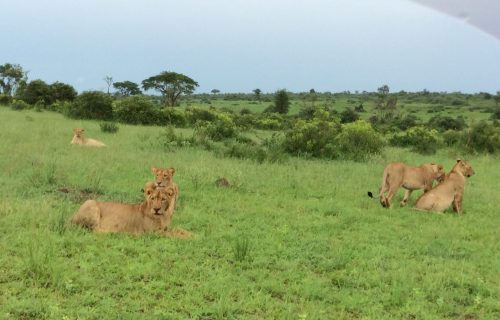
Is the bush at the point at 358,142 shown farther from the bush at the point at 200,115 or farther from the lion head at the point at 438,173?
the bush at the point at 200,115

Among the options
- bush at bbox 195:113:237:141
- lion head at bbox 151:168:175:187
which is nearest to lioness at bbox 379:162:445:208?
lion head at bbox 151:168:175:187

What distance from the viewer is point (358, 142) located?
20344mm

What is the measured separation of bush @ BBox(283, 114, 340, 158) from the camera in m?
18.3

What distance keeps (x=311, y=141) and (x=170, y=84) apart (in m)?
34.6

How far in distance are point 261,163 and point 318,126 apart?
14.2ft

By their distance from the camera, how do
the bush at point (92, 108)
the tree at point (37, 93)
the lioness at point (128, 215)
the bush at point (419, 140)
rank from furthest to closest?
the tree at point (37, 93) → the bush at point (92, 108) → the bush at point (419, 140) → the lioness at point (128, 215)

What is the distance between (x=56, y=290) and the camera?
5.38 metres

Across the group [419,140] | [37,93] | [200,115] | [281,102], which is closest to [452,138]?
[419,140]

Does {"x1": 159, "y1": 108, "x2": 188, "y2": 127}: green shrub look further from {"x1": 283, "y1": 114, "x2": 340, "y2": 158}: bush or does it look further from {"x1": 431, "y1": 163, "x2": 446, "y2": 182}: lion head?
{"x1": 431, "y1": 163, "x2": 446, "y2": 182}: lion head

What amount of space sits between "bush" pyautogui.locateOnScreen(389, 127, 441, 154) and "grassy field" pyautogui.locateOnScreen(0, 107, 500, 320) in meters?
12.0

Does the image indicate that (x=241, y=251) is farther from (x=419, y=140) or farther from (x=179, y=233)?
(x=419, y=140)

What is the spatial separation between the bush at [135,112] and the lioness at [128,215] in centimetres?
2346

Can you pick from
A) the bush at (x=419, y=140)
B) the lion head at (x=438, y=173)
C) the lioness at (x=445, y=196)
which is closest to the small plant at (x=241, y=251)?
the lioness at (x=445, y=196)

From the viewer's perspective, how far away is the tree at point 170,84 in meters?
50.1
